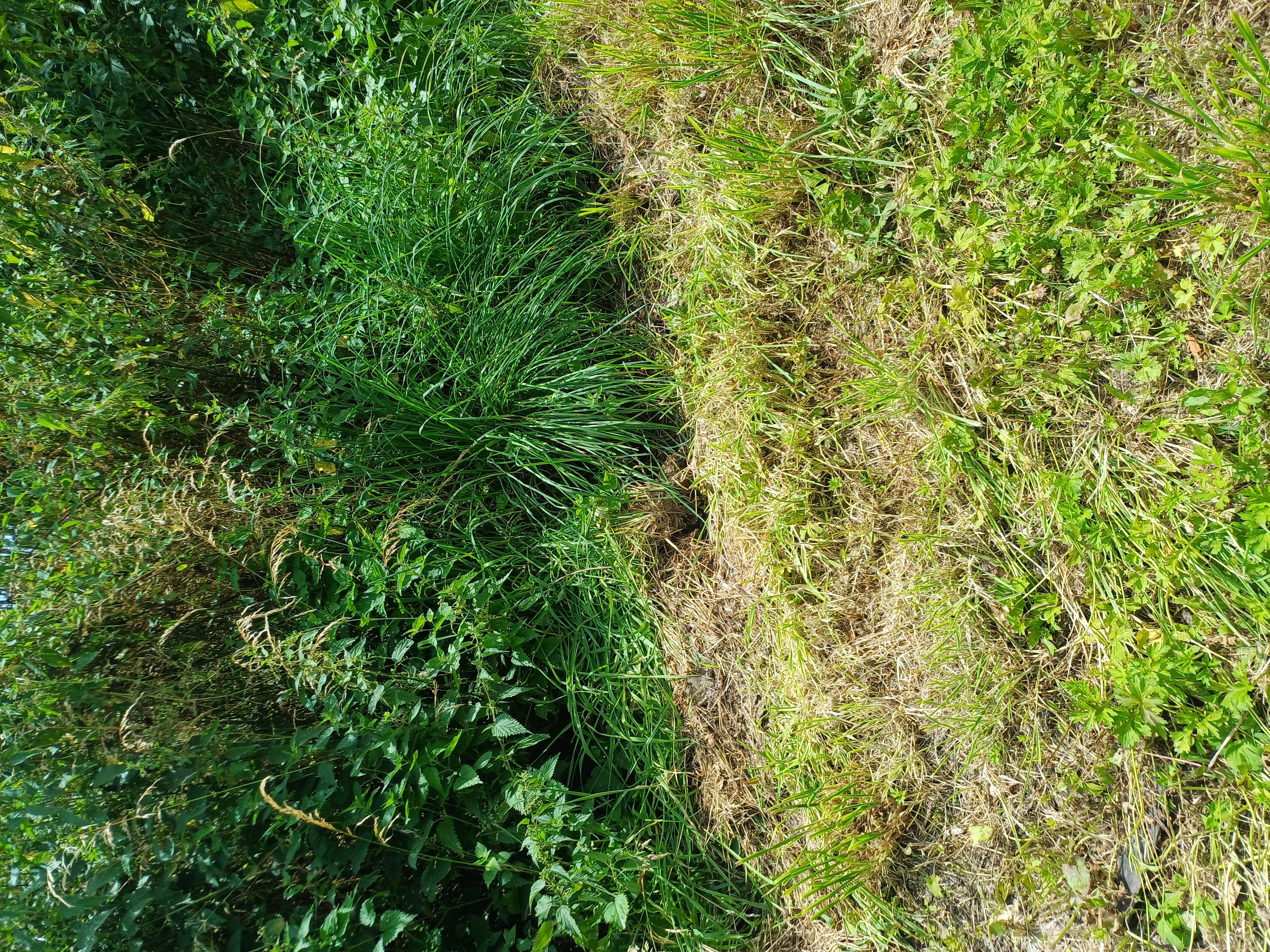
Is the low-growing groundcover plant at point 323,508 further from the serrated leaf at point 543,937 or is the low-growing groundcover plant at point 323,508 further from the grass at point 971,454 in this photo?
the grass at point 971,454

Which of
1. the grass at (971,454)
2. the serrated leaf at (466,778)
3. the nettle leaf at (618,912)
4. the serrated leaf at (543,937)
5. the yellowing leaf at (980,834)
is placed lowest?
the nettle leaf at (618,912)

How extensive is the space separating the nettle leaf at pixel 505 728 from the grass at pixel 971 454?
64 centimetres

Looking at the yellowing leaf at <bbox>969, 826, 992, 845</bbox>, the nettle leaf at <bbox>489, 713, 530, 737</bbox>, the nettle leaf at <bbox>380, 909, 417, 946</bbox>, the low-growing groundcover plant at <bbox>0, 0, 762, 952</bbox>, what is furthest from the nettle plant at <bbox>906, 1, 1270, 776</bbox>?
the nettle leaf at <bbox>380, 909, 417, 946</bbox>

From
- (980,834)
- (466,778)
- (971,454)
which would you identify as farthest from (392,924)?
(971,454)

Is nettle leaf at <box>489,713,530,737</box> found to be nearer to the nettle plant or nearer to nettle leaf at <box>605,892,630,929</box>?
nettle leaf at <box>605,892,630,929</box>

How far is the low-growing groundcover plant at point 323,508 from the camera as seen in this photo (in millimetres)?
2061

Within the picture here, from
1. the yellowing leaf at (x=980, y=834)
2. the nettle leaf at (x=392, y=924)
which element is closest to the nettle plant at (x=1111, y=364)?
the yellowing leaf at (x=980, y=834)

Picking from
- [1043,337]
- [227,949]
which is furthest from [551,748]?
[1043,337]

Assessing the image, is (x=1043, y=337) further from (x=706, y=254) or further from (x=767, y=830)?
(x=767, y=830)

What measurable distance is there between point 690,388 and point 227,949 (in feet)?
7.11

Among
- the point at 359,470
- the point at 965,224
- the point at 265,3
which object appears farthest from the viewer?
the point at 265,3

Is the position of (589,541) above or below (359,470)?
below

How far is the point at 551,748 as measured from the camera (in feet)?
9.03

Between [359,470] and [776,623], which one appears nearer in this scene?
[776,623]
